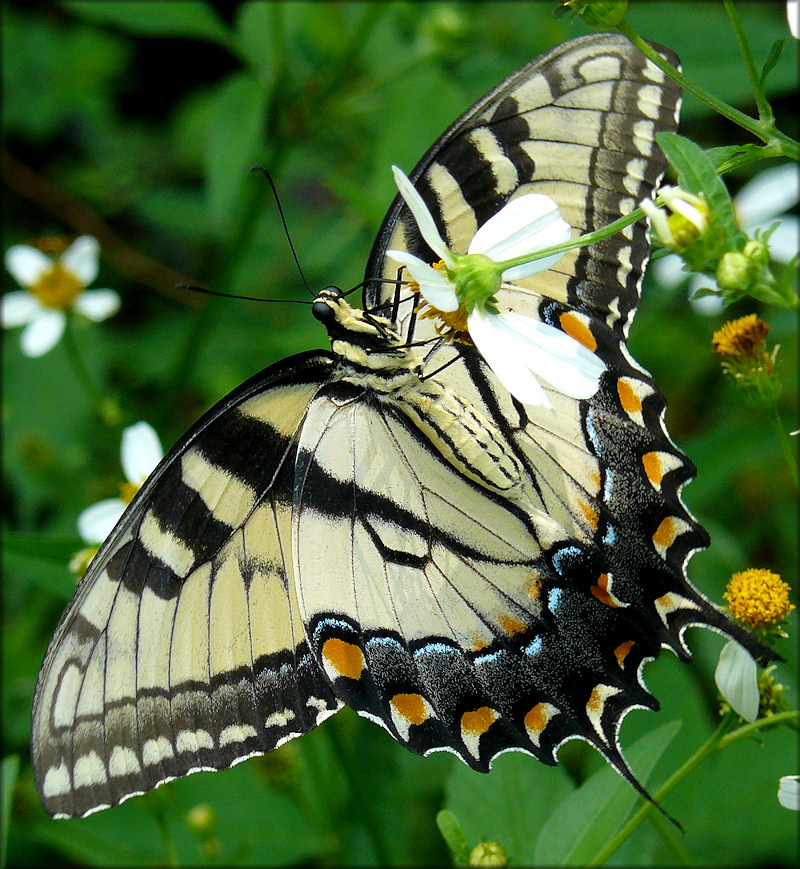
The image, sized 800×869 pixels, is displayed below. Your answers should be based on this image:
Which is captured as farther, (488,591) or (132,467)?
(132,467)

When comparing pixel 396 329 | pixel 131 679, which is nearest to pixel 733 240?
Result: pixel 396 329

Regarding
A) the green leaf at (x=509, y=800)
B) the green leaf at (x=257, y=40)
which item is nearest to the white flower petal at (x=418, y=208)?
the green leaf at (x=509, y=800)

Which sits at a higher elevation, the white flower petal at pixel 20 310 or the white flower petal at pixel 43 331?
the white flower petal at pixel 20 310

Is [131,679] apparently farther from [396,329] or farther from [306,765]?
[306,765]

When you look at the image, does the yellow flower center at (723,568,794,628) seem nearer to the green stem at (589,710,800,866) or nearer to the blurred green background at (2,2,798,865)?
the green stem at (589,710,800,866)

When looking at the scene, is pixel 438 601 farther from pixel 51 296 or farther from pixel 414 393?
pixel 51 296

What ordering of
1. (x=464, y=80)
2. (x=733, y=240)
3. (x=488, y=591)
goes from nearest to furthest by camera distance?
(x=733, y=240)
(x=488, y=591)
(x=464, y=80)

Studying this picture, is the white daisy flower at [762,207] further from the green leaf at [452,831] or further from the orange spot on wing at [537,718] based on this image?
the green leaf at [452,831]
